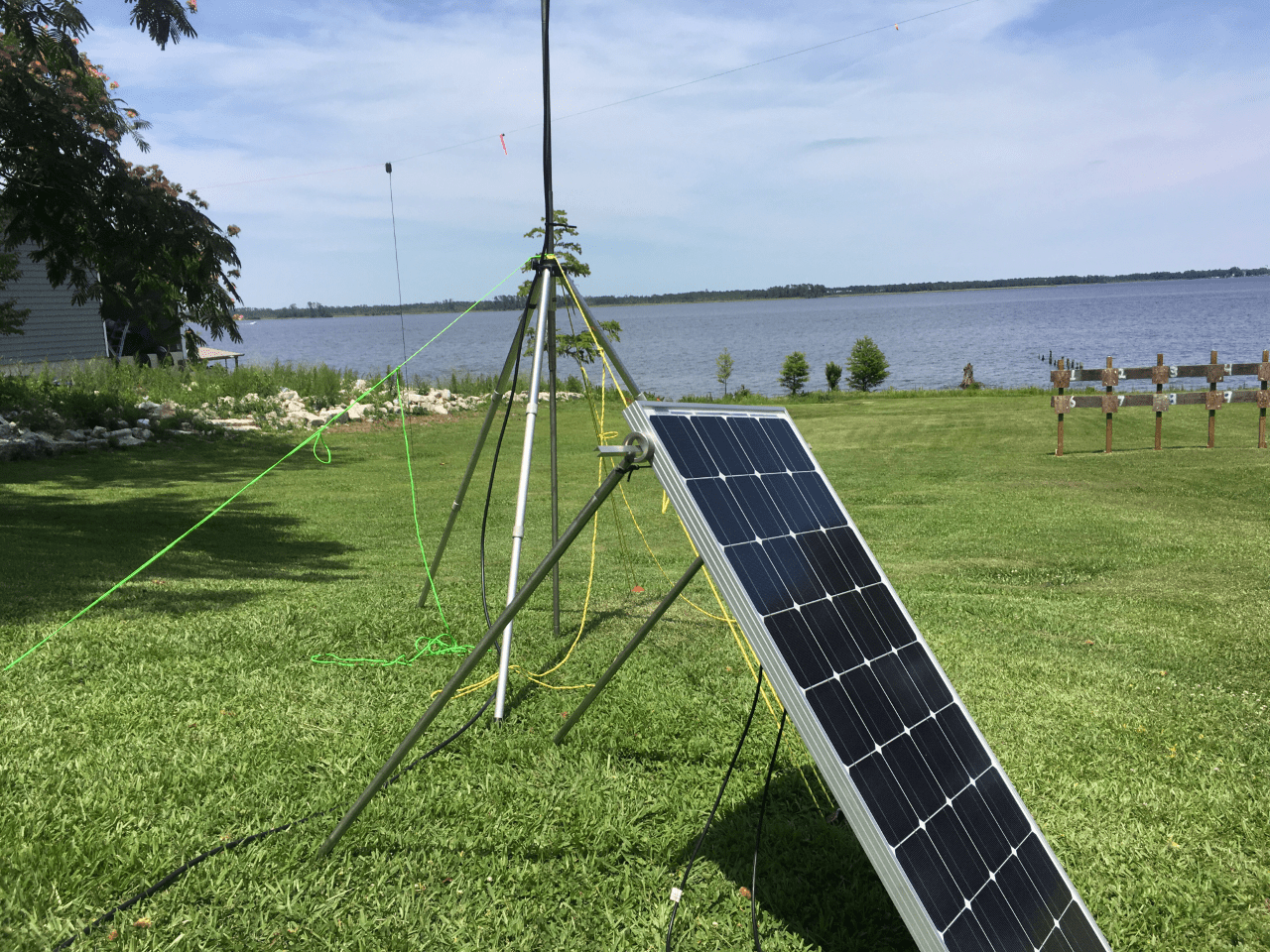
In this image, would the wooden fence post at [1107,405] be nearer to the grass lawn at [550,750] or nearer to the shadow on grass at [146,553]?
the grass lawn at [550,750]

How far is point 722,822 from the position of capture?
4262 mm

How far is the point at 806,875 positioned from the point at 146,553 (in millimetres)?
8242

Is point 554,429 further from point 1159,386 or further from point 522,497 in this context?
point 1159,386

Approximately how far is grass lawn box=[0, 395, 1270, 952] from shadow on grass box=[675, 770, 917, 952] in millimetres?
15

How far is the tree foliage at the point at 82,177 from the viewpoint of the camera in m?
10.2

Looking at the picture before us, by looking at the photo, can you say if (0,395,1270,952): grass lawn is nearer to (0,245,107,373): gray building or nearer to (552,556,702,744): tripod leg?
(552,556,702,744): tripod leg

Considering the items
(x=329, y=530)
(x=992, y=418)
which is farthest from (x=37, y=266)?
(x=992, y=418)

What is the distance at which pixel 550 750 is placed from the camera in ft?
16.2

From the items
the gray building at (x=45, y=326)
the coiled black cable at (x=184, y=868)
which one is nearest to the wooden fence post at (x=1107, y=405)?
the coiled black cable at (x=184, y=868)

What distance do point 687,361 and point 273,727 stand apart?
240ft

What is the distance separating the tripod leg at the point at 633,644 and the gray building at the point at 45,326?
2753 cm

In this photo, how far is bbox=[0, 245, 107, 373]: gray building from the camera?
88.4ft

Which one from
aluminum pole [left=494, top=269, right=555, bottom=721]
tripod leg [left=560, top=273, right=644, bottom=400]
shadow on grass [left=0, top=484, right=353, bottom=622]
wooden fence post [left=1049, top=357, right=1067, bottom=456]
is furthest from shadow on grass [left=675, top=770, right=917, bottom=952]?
wooden fence post [left=1049, top=357, right=1067, bottom=456]

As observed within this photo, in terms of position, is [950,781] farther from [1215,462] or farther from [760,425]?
[1215,462]
